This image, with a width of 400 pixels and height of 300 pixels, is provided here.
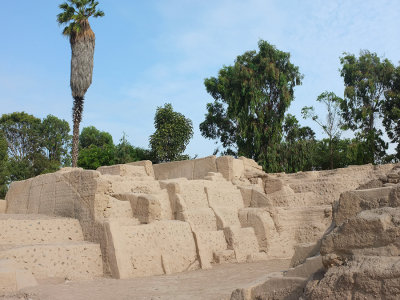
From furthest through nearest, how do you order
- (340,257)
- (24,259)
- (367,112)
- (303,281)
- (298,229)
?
(367,112) → (298,229) → (24,259) → (303,281) → (340,257)

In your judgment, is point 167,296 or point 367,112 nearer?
point 167,296

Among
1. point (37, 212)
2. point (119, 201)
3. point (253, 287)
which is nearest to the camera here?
point (253, 287)

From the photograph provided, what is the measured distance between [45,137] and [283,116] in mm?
16346

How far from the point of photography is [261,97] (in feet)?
80.9

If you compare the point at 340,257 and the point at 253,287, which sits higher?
the point at 340,257

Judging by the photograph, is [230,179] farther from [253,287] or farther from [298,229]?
[253,287]

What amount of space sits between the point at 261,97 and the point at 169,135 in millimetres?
5307

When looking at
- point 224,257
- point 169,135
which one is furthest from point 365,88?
point 224,257

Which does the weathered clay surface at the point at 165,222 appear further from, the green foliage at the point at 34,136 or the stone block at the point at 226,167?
the green foliage at the point at 34,136

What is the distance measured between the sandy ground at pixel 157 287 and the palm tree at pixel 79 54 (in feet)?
38.7

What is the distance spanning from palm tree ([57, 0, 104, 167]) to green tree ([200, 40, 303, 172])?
8.48 metres

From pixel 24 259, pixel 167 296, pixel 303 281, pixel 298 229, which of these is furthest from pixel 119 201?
pixel 303 281

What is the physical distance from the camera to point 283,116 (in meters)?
25.0

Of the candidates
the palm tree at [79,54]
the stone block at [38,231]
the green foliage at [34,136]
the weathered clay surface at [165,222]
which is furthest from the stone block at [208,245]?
the green foliage at [34,136]
